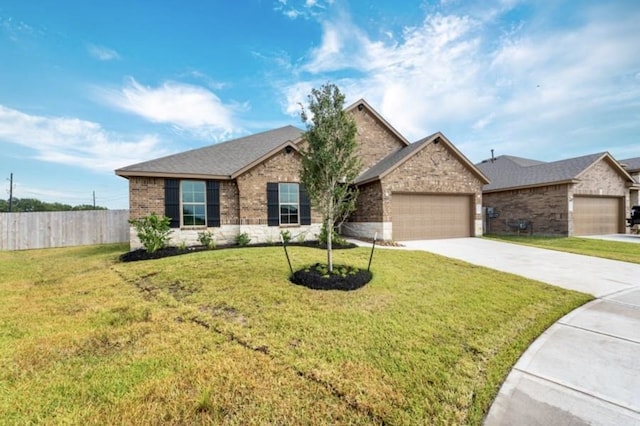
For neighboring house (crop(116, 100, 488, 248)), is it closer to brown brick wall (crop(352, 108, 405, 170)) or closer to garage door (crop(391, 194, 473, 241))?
garage door (crop(391, 194, 473, 241))

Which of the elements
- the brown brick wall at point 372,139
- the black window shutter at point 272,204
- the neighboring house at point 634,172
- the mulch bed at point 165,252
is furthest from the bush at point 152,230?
the neighboring house at point 634,172

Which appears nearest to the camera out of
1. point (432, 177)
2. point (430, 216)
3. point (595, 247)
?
point (595, 247)

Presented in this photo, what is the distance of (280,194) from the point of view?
12.0 meters

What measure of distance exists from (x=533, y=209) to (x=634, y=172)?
1650cm

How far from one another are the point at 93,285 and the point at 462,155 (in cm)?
1533

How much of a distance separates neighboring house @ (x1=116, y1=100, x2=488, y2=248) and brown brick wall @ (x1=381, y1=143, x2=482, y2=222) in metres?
0.05

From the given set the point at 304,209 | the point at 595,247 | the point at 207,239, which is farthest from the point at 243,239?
Answer: the point at 595,247

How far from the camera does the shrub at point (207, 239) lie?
10.8 metres

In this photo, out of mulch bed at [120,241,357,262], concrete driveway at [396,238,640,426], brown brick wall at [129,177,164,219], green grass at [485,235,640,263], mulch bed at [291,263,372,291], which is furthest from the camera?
brown brick wall at [129,177,164,219]

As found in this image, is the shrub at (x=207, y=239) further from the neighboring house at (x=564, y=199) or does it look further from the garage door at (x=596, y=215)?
the garage door at (x=596, y=215)

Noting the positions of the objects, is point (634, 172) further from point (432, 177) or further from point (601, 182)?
point (432, 177)

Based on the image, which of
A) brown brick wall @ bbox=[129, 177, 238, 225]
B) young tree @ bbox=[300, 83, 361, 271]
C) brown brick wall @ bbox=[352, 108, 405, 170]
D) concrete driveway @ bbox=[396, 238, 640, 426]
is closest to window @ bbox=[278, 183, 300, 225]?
brown brick wall @ bbox=[129, 177, 238, 225]

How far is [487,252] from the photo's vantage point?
9766mm

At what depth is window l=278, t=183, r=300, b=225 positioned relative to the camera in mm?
12031
